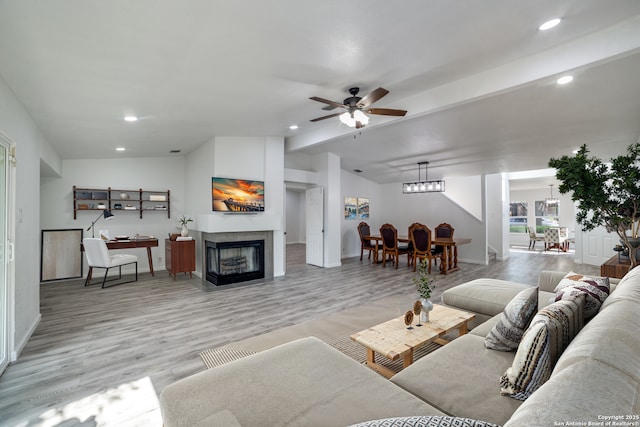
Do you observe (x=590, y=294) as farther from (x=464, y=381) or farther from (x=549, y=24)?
(x=549, y=24)

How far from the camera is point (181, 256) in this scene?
5617 mm

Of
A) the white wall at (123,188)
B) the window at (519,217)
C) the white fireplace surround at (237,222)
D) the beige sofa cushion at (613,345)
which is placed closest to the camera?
the beige sofa cushion at (613,345)

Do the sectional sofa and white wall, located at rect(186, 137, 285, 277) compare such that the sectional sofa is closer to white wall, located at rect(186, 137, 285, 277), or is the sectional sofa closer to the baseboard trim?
the baseboard trim

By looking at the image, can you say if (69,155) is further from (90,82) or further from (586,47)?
(586,47)

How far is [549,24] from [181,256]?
617cm

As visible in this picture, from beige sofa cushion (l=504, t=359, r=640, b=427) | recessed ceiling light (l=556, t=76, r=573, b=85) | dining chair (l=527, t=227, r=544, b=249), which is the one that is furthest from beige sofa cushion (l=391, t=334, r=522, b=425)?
dining chair (l=527, t=227, r=544, b=249)

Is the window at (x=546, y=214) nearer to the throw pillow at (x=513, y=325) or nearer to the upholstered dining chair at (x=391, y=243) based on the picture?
the upholstered dining chair at (x=391, y=243)

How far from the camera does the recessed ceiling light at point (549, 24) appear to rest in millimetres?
2322

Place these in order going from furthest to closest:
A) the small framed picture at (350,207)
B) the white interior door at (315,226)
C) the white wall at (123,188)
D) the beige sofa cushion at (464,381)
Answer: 1. the small framed picture at (350,207)
2. the white interior door at (315,226)
3. the white wall at (123,188)
4. the beige sofa cushion at (464,381)

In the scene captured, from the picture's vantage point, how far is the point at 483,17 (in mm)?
2205

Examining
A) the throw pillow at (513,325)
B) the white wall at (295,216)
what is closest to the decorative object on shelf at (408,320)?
the throw pillow at (513,325)

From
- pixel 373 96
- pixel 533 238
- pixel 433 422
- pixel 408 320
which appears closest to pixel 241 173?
pixel 373 96

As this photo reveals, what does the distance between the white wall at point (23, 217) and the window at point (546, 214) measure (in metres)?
14.6

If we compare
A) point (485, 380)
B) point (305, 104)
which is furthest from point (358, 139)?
point (485, 380)
